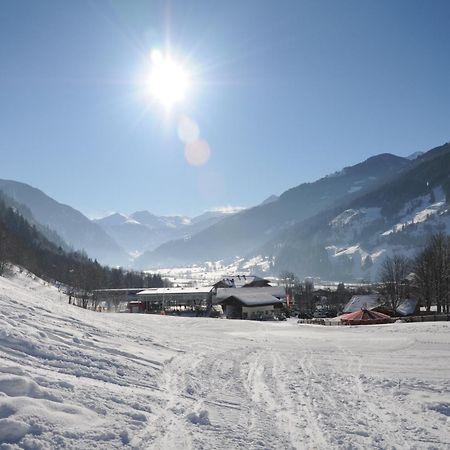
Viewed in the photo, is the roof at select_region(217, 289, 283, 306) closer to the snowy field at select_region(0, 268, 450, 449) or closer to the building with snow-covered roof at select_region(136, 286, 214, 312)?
the building with snow-covered roof at select_region(136, 286, 214, 312)

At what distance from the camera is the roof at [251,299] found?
77.7 metres

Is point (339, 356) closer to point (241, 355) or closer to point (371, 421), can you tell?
point (241, 355)

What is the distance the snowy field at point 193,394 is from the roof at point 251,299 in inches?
2383

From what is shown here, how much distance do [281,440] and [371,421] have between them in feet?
8.89

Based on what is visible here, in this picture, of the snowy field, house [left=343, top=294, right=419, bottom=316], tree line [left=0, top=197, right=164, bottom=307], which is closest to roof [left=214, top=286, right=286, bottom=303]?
house [left=343, top=294, right=419, bottom=316]

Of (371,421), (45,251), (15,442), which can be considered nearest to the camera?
(15,442)

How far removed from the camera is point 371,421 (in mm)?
9242

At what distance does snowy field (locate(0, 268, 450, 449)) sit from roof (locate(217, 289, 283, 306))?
2383 inches

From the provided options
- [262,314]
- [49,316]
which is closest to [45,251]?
[262,314]

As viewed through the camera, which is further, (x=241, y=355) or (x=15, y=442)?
(x=241, y=355)

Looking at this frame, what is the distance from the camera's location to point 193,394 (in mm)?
10625

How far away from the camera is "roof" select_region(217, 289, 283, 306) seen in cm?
7769

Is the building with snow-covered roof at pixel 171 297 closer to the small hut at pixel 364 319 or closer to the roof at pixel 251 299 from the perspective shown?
the roof at pixel 251 299

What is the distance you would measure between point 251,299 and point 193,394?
69478mm
